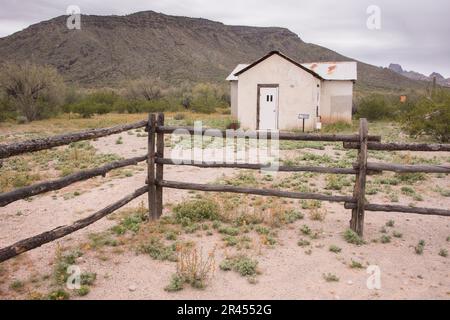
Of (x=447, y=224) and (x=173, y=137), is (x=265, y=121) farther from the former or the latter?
(x=447, y=224)

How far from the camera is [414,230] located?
20.7 feet

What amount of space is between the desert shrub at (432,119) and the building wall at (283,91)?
448 cm

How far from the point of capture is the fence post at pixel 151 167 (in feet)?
20.5

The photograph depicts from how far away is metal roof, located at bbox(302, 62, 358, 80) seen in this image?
21913 millimetres

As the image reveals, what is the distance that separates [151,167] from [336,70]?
18.8m

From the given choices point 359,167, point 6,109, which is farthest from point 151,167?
point 6,109

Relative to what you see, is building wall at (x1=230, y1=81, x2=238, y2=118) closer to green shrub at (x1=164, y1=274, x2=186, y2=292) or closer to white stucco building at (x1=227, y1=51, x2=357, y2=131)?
white stucco building at (x1=227, y1=51, x2=357, y2=131)

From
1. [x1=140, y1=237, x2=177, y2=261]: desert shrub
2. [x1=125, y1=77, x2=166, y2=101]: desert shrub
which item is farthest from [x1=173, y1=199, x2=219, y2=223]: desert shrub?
[x1=125, y1=77, x2=166, y2=101]: desert shrub

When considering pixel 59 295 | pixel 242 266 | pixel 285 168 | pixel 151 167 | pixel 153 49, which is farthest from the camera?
pixel 153 49

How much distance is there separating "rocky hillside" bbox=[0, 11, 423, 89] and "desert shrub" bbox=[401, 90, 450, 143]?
4760 centimetres

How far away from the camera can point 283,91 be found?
19141mm

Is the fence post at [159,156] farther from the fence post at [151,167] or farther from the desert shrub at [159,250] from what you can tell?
the desert shrub at [159,250]

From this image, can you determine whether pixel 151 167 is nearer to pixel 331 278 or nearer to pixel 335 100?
pixel 331 278
